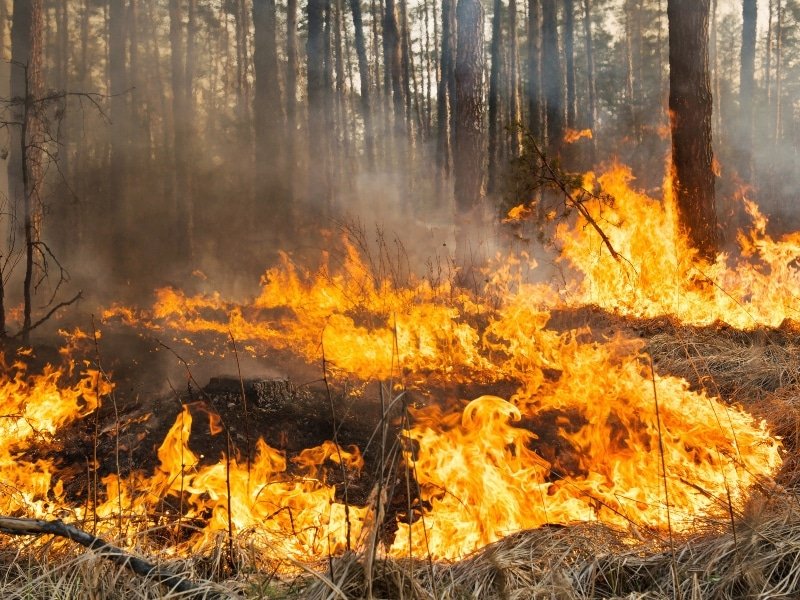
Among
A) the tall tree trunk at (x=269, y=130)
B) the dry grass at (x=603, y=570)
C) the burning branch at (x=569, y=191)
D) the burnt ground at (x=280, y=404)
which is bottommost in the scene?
the burnt ground at (x=280, y=404)

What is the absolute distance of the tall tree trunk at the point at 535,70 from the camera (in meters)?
21.6

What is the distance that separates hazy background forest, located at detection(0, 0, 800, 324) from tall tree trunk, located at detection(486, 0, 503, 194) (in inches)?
3.7

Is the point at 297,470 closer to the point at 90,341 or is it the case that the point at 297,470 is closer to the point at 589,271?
the point at 90,341

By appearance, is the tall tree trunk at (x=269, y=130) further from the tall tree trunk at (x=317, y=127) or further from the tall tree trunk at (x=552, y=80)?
the tall tree trunk at (x=552, y=80)

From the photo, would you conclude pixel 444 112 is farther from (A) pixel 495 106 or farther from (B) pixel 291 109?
(B) pixel 291 109

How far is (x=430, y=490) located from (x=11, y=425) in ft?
11.8

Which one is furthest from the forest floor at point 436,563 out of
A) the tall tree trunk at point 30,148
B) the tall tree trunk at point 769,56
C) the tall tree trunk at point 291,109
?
the tall tree trunk at point 769,56

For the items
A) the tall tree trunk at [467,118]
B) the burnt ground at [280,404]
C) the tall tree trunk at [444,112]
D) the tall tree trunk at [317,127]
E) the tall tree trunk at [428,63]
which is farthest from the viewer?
the tall tree trunk at [428,63]

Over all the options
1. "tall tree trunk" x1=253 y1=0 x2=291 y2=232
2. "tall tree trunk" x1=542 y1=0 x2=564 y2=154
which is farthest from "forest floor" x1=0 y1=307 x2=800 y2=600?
"tall tree trunk" x1=542 y1=0 x2=564 y2=154

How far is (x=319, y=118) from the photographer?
22.8 m

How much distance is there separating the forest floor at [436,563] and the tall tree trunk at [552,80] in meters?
17.8

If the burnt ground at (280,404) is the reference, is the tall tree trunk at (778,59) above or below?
above

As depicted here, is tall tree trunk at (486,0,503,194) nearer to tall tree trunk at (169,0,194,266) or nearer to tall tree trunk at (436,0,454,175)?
tall tree trunk at (436,0,454,175)

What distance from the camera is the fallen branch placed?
201 cm
